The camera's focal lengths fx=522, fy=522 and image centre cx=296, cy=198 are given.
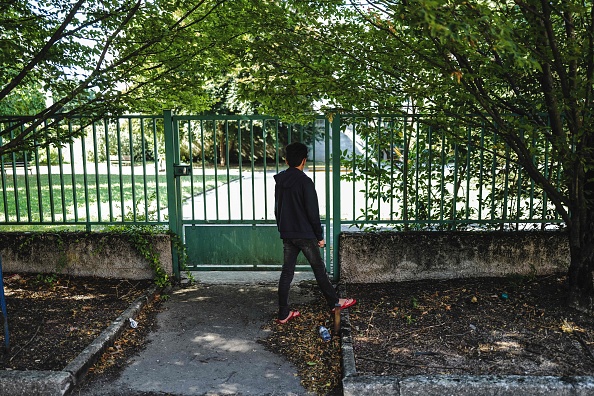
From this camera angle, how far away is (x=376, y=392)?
3863 mm

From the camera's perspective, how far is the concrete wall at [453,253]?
247 inches

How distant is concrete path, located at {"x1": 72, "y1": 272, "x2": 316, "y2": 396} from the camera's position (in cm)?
411

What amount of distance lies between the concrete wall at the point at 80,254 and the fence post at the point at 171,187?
0.11m

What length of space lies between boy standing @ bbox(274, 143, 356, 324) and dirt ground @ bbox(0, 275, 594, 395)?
24.2 inches

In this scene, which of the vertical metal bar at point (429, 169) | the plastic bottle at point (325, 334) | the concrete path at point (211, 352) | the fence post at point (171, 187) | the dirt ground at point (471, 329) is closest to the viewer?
the concrete path at point (211, 352)

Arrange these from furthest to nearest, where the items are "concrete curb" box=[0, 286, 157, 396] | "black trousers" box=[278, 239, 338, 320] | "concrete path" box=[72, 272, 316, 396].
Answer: "black trousers" box=[278, 239, 338, 320], "concrete path" box=[72, 272, 316, 396], "concrete curb" box=[0, 286, 157, 396]

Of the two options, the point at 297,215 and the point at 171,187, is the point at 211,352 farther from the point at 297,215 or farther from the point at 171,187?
the point at 171,187

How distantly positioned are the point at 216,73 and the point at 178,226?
1967 mm

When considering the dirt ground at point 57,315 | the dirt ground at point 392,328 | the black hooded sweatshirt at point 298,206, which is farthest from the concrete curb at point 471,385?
the dirt ground at point 57,315

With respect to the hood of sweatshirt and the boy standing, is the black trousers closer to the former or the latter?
the boy standing

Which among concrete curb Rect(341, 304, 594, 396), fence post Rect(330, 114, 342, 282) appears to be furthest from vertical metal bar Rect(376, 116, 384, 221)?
concrete curb Rect(341, 304, 594, 396)

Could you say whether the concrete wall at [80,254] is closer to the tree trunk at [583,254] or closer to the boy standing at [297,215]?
the boy standing at [297,215]

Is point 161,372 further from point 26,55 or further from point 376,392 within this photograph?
point 26,55

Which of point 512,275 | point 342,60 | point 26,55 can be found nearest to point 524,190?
point 512,275
